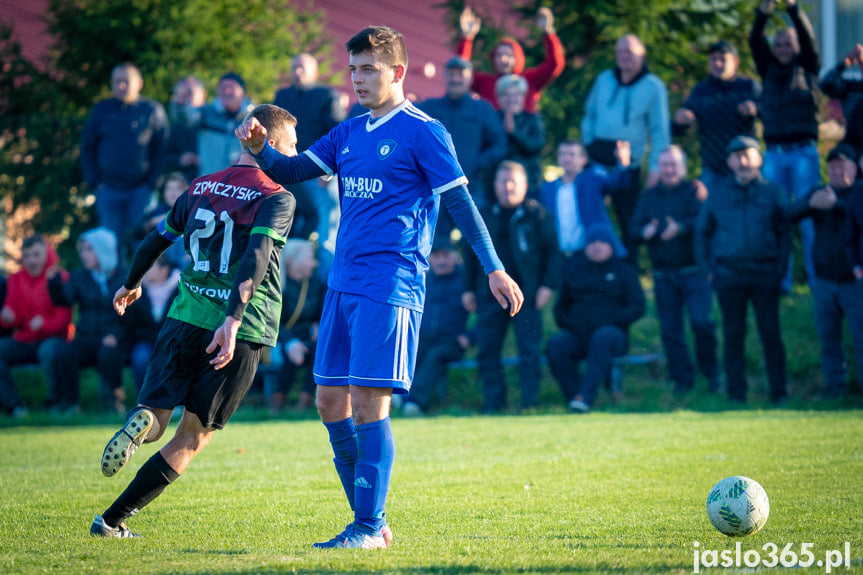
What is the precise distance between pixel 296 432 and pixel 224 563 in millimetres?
5589

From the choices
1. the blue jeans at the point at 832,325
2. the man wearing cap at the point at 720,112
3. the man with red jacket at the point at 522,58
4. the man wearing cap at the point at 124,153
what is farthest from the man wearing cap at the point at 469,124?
the blue jeans at the point at 832,325

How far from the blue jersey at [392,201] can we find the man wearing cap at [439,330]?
667 cm

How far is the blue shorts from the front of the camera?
4551 mm

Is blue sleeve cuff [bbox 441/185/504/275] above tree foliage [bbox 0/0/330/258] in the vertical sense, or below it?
below

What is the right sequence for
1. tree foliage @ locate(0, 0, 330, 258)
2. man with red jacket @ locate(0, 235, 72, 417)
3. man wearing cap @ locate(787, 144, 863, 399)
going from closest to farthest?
man wearing cap @ locate(787, 144, 863, 399) < man with red jacket @ locate(0, 235, 72, 417) < tree foliage @ locate(0, 0, 330, 258)

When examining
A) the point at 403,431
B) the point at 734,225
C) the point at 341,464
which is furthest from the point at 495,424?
the point at 341,464

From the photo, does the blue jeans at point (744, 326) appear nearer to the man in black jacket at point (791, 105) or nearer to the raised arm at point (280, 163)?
the man in black jacket at point (791, 105)

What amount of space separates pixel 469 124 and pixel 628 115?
1.97m

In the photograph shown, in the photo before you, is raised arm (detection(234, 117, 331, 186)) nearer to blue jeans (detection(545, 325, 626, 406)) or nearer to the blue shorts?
the blue shorts

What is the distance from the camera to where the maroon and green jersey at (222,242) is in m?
4.99

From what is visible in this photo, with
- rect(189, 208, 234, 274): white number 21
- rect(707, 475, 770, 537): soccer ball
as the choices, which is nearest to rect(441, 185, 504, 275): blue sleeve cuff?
rect(189, 208, 234, 274): white number 21

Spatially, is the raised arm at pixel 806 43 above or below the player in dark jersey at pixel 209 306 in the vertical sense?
above

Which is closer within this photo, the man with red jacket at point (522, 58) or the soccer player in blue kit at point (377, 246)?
the soccer player in blue kit at point (377, 246)

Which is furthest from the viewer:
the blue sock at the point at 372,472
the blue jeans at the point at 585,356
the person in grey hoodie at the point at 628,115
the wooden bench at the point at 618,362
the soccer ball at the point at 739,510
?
the person in grey hoodie at the point at 628,115
